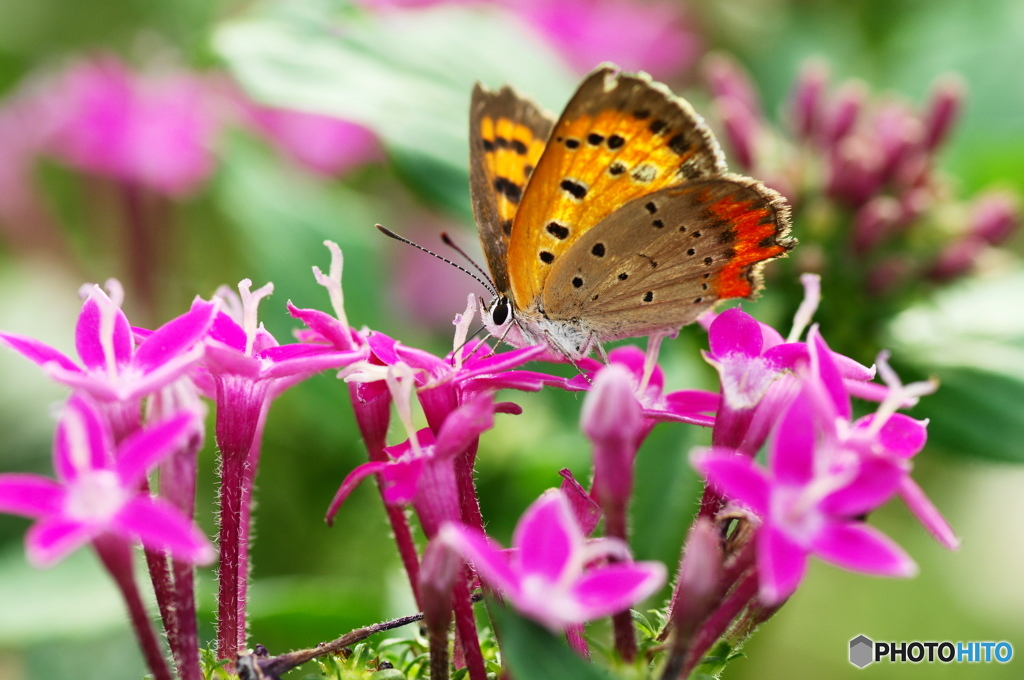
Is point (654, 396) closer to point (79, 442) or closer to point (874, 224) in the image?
point (79, 442)

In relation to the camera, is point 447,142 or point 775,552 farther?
point 447,142

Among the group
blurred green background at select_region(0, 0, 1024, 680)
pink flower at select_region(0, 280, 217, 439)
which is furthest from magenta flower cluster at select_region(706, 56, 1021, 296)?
pink flower at select_region(0, 280, 217, 439)

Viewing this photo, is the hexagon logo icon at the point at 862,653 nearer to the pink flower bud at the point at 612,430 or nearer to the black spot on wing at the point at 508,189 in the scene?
the pink flower bud at the point at 612,430

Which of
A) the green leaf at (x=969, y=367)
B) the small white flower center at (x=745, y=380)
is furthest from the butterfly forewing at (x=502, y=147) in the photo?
the green leaf at (x=969, y=367)

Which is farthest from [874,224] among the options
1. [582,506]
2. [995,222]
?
[582,506]

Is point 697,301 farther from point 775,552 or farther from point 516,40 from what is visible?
point 516,40

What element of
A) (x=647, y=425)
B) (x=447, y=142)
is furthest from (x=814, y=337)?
(x=447, y=142)
